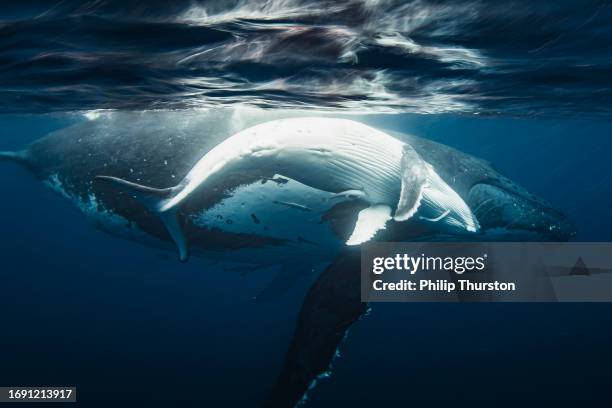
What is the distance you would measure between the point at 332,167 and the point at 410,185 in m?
1.02

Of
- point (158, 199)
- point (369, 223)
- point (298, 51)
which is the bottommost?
point (369, 223)

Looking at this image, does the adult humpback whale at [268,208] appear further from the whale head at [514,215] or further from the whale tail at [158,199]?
the whale tail at [158,199]

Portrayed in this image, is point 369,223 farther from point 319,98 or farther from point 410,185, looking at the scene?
point 319,98

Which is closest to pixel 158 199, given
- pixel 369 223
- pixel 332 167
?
pixel 332 167

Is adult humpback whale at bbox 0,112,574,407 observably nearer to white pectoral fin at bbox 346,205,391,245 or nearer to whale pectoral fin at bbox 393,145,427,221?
whale pectoral fin at bbox 393,145,427,221

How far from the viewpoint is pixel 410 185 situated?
16.5 feet

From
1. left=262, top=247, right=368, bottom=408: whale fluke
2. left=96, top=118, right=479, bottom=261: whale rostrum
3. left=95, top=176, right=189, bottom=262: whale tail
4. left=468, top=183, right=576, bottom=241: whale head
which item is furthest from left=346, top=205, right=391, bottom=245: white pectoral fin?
left=468, top=183, right=576, bottom=241: whale head

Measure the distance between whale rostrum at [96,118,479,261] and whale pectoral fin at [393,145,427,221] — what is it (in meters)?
0.02

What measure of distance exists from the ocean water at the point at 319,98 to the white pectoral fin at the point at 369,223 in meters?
2.85

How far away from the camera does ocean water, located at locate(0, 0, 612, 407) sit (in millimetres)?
6664

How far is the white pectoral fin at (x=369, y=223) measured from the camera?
4836 mm

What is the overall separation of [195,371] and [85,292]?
2349 cm

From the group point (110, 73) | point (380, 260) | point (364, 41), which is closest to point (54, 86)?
point (110, 73)

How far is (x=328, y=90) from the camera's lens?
11430 millimetres
